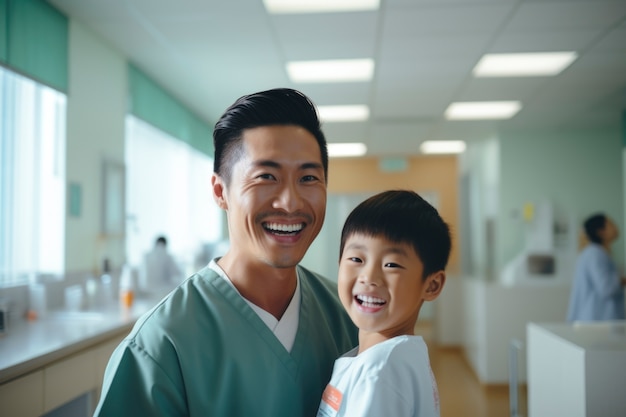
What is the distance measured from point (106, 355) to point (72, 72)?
66.0 inches

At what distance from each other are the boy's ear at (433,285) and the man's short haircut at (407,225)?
1 centimetres

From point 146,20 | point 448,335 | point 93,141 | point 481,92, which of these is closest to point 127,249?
point 93,141

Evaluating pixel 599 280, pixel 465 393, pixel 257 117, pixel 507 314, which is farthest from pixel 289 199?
pixel 507 314

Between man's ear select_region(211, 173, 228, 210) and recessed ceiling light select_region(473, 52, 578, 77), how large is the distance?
9.64 ft

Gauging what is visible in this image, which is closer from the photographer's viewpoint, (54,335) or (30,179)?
(54,335)

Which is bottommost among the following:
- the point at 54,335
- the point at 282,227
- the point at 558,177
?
the point at 54,335

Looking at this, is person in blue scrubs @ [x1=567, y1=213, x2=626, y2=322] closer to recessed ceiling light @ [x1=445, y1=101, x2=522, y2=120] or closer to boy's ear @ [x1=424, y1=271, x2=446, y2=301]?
recessed ceiling light @ [x1=445, y1=101, x2=522, y2=120]

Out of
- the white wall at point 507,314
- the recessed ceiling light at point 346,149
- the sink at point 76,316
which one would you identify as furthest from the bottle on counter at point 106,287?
the recessed ceiling light at point 346,149

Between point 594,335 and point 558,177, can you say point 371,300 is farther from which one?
point 558,177

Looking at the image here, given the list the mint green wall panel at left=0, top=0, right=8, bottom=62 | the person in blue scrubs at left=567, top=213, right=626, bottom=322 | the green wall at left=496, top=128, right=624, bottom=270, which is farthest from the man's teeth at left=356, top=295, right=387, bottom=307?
the green wall at left=496, top=128, right=624, bottom=270

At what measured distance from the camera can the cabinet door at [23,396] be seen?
6.15ft

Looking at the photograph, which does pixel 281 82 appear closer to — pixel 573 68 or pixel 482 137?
pixel 573 68

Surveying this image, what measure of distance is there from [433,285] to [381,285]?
0.48ft

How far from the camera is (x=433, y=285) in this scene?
3.91 feet
